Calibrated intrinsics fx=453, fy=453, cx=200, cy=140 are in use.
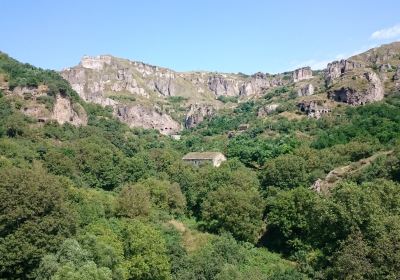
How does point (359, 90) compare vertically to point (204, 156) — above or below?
above

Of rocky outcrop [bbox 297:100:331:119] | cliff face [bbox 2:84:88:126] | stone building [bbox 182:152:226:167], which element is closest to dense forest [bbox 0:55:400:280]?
A: cliff face [bbox 2:84:88:126]

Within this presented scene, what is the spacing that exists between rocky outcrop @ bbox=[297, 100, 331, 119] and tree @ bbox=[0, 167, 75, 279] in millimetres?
93340

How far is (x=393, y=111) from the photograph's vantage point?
285 ft

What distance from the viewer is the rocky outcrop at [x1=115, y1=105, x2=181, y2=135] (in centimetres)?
17200

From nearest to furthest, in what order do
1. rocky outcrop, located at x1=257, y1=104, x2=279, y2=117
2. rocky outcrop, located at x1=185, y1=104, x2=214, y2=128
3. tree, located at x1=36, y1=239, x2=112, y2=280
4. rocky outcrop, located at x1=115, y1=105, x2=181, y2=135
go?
1. tree, located at x1=36, y1=239, x2=112, y2=280
2. rocky outcrop, located at x1=257, y1=104, x2=279, y2=117
3. rocky outcrop, located at x1=115, y1=105, x2=181, y2=135
4. rocky outcrop, located at x1=185, y1=104, x2=214, y2=128

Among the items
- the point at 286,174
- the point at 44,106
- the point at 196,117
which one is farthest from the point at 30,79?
the point at 196,117

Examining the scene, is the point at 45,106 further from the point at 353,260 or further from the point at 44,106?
the point at 353,260

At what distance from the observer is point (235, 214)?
45969 mm

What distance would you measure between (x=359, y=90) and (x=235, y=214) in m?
81.4

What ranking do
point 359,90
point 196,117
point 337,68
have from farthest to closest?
1. point 196,117
2. point 337,68
3. point 359,90

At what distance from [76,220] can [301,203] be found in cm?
2170

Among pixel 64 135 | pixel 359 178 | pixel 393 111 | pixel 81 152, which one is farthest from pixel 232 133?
pixel 359 178

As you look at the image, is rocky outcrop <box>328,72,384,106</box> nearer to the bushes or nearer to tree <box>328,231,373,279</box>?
the bushes

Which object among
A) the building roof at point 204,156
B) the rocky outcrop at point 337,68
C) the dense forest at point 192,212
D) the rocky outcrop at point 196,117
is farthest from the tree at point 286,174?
the rocky outcrop at point 196,117
